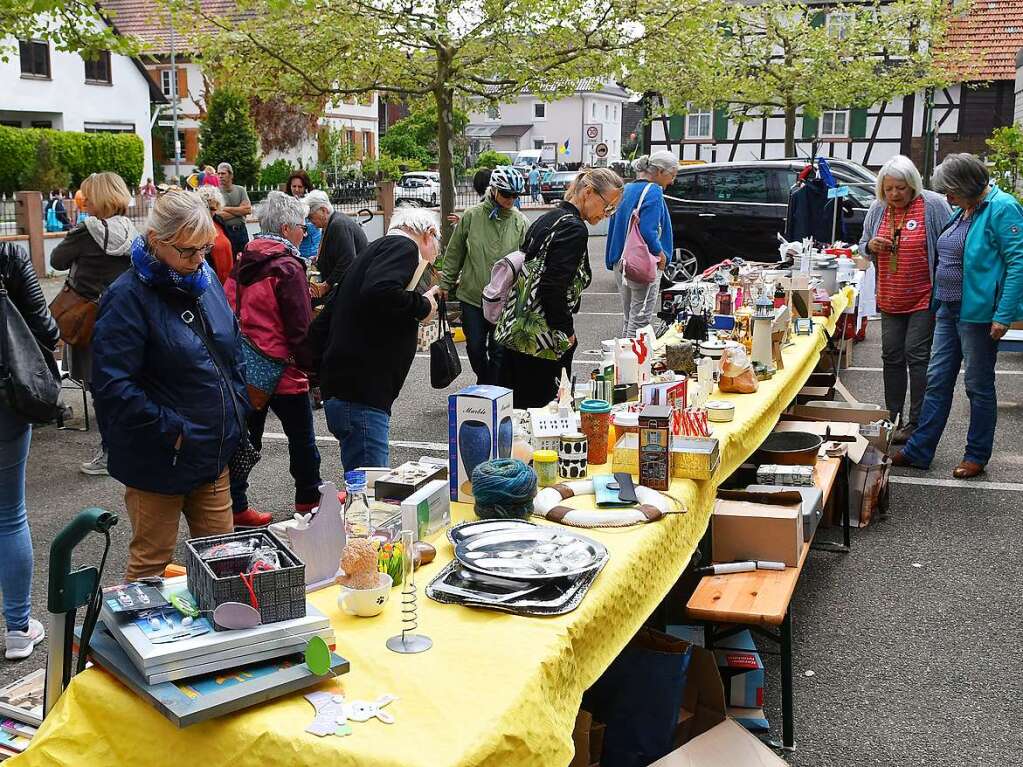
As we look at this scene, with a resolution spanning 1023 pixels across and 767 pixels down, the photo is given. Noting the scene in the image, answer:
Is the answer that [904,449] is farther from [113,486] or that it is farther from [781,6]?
[781,6]

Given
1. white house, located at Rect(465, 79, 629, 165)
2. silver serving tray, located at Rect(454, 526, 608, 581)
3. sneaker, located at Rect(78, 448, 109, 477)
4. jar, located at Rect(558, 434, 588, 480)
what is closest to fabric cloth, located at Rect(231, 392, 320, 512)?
sneaker, located at Rect(78, 448, 109, 477)

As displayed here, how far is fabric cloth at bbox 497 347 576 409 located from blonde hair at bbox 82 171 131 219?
2.11 m

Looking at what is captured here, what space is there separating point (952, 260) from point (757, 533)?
9.93 ft

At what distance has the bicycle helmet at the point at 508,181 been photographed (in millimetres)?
5977

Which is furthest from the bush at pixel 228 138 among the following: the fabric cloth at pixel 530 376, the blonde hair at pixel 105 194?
the fabric cloth at pixel 530 376

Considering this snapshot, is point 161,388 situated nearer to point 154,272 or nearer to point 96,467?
point 154,272

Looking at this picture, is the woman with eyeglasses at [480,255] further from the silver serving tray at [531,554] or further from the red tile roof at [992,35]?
the red tile roof at [992,35]

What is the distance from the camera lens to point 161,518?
10.8ft

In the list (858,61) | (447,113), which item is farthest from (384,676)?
(858,61)

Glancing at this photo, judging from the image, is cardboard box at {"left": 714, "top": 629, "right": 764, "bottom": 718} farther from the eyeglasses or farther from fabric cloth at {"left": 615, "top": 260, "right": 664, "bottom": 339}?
fabric cloth at {"left": 615, "top": 260, "right": 664, "bottom": 339}

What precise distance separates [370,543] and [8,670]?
6.77 feet

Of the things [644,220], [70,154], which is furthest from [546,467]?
[70,154]

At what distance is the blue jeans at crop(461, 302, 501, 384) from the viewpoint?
623 centimetres

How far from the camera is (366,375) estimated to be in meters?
4.12
